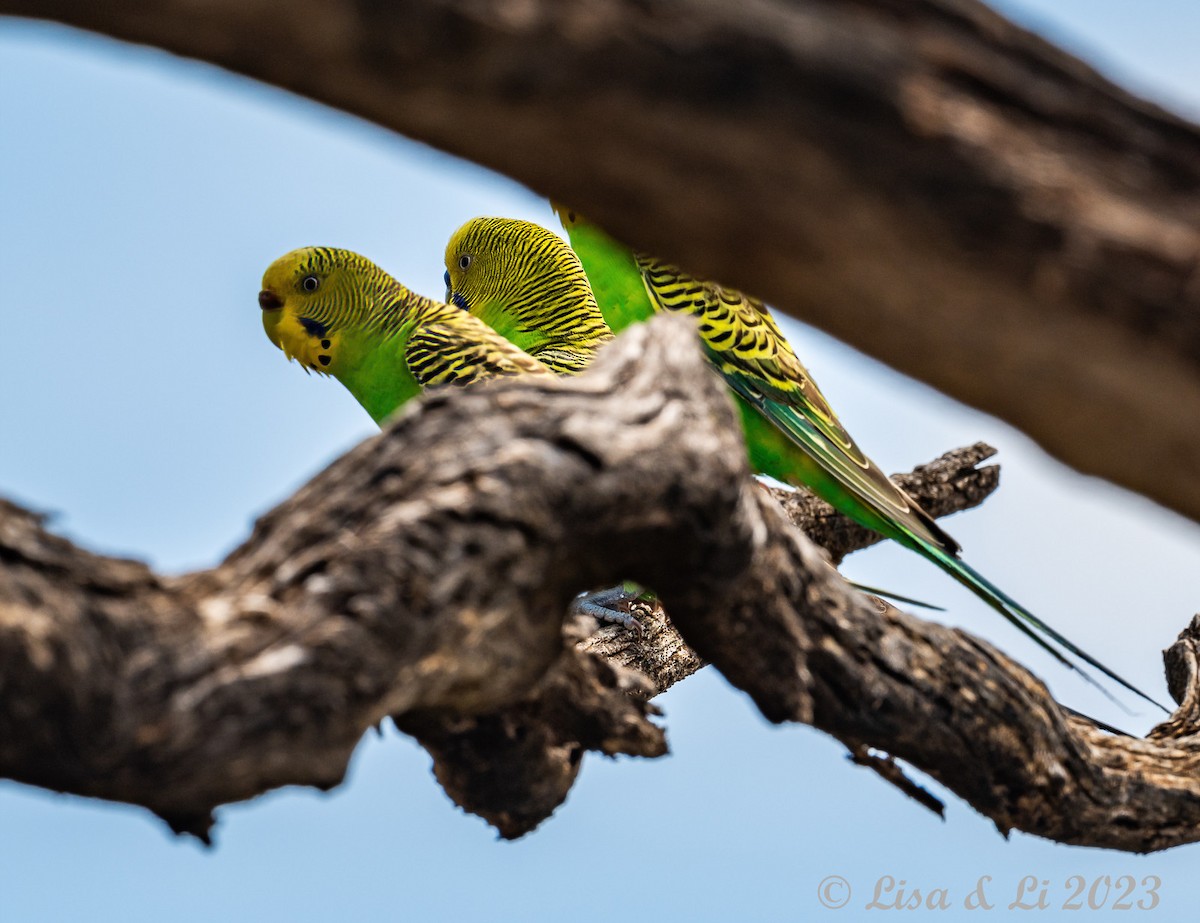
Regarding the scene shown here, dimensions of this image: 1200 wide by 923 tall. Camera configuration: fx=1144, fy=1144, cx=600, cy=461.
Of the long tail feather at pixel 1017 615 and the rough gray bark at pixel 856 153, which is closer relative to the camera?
the rough gray bark at pixel 856 153

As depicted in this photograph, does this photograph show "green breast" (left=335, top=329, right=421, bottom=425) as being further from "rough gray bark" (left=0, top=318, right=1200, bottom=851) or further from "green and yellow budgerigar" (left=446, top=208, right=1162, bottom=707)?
"rough gray bark" (left=0, top=318, right=1200, bottom=851)

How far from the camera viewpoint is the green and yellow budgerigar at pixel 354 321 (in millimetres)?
4152

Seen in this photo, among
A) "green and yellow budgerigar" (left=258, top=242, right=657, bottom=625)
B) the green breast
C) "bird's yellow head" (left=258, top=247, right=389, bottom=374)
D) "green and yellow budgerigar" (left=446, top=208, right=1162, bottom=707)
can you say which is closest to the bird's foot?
"green and yellow budgerigar" (left=258, top=242, right=657, bottom=625)

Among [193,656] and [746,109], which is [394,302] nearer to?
[193,656]

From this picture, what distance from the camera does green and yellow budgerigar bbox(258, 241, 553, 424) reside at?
4152mm

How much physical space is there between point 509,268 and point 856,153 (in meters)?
3.73

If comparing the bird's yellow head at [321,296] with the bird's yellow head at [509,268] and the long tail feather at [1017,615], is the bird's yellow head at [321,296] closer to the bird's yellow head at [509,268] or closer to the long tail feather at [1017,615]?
the bird's yellow head at [509,268]

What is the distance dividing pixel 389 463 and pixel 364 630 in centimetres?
27

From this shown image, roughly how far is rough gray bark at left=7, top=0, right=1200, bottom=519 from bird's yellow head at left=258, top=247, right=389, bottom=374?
10.2ft

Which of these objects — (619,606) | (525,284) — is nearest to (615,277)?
(525,284)

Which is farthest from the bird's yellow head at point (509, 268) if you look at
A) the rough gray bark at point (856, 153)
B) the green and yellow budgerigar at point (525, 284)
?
the rough gray bark at point (856, 153)

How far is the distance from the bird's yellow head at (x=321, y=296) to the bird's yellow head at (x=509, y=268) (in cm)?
67

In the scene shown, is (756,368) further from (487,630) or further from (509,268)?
(487,630)

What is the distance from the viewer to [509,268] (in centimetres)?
492
